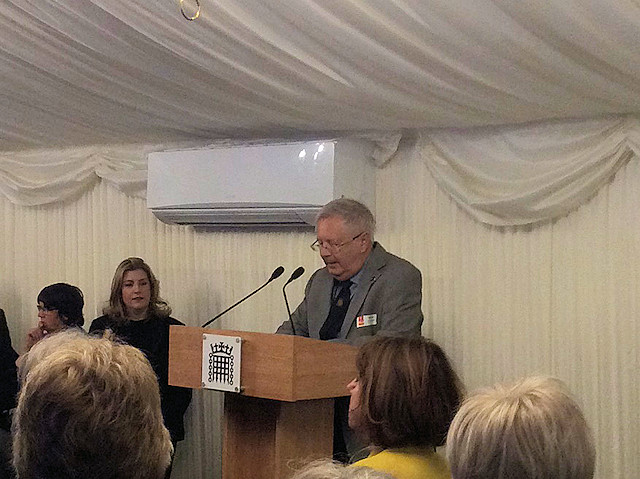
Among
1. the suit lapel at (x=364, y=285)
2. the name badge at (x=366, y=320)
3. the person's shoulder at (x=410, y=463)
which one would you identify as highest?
the suit lapel at (x=364, y=285)

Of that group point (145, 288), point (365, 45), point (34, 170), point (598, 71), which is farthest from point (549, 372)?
point (34, 170)

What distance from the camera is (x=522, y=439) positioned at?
1.41 m

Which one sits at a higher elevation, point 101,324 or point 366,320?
point 366,320

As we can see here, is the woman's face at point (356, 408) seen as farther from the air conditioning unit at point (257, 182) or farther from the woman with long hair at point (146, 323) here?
the woman with long hair at point (146, 323)

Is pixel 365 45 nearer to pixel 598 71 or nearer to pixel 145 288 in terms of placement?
pixel 598 71

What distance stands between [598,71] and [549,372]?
1.35 metres

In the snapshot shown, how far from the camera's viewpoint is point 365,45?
3.06 metres

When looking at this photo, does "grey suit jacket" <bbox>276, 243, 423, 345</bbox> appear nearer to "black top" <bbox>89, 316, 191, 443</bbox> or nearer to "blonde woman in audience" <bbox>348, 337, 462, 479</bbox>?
"blonde woman in audience" <bbox>348, 337, 462, 479</bbox>

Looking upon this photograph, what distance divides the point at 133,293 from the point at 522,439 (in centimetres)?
327

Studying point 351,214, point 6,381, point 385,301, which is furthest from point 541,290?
point 6,381

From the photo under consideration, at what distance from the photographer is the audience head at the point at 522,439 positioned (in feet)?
4.59

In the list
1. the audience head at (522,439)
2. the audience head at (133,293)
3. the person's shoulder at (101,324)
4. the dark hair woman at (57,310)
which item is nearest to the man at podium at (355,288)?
the audience head at (133,293)

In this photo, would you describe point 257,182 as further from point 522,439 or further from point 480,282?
point 522,439

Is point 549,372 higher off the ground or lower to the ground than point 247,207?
lower
